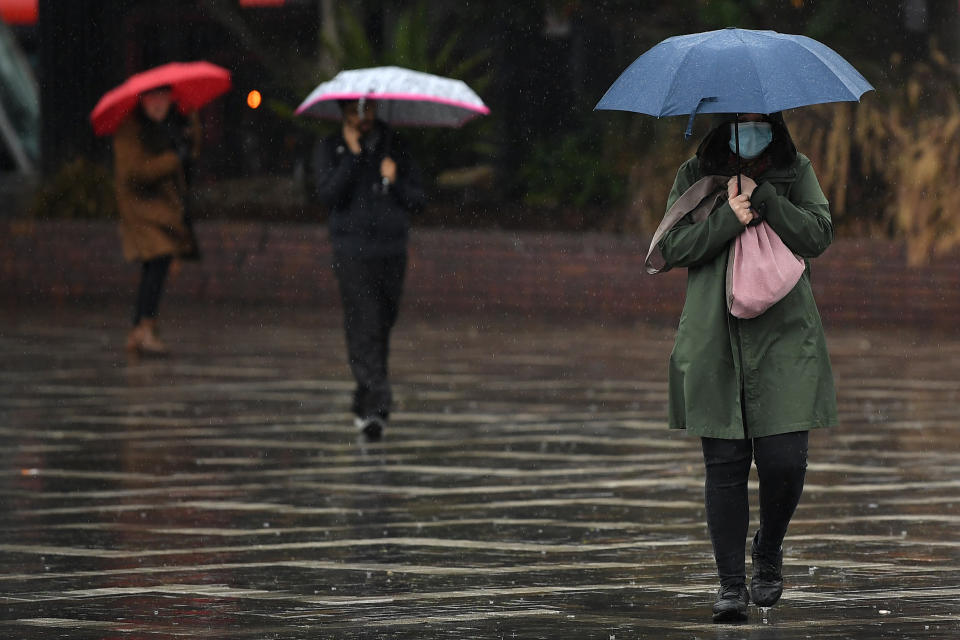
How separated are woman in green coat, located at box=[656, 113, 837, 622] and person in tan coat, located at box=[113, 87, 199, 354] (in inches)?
389

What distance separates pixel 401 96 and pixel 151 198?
5.10m

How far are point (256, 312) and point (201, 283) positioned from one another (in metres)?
1.21

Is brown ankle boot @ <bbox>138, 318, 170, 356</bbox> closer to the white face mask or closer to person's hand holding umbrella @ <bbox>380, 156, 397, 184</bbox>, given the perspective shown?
person's hand holding umbrella @ <bbox>380, 156, 397, 184</bbox>

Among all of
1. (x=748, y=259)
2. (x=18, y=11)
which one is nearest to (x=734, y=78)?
(x=748, y=259)

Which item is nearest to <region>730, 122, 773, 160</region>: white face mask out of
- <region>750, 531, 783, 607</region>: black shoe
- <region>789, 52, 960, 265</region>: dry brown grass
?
<region>750, 531, 783, 607</region>: black shoe

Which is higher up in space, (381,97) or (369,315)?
(381,97)

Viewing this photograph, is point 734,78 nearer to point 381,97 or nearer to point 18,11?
point 381,97

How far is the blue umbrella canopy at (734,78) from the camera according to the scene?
262 inches

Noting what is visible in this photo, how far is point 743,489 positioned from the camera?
6.89 meters

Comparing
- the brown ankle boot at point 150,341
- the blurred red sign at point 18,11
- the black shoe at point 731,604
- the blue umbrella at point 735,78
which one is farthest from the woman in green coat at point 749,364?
the blurred red sign at point 18,11

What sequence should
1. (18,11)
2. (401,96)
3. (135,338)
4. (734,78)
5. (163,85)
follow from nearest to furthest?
(734,78)
(401,96)
(163,85)
(135,338)
(18,11)

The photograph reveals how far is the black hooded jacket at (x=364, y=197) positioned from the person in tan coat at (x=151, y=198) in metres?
4.41

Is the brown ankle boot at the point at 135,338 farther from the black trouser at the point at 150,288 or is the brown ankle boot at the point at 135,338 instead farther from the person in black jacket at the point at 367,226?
the person in black jacket at the point at 367,226

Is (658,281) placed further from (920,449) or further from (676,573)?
(676,573)
